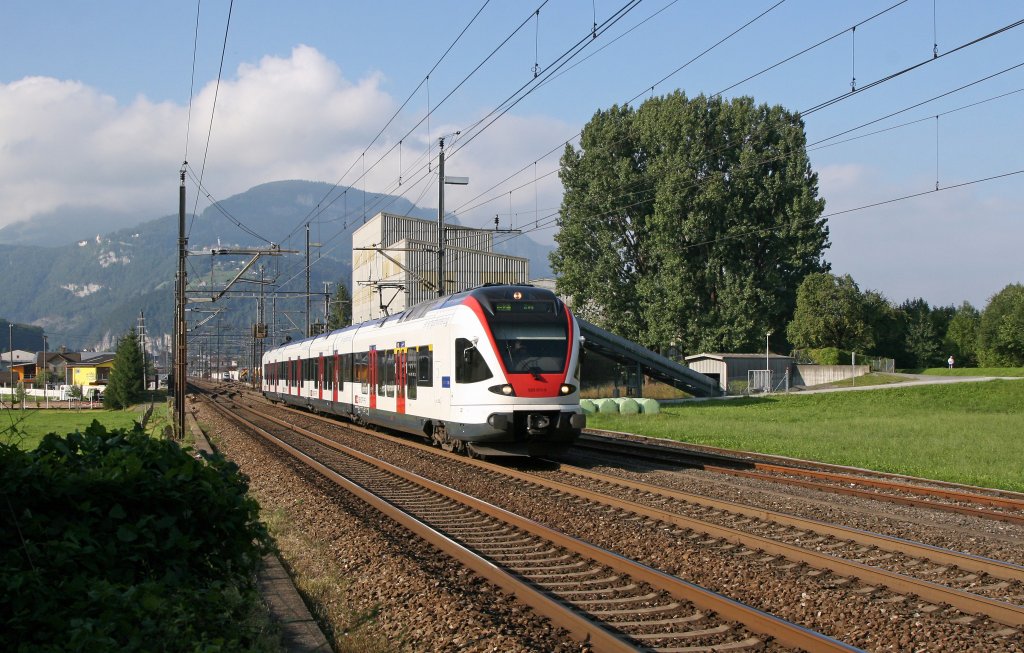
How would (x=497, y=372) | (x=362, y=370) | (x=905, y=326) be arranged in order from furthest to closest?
(x=905, y=326), (x=362, y=370), (x=497, y=372)

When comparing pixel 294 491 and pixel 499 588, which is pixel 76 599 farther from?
pixel 294 491

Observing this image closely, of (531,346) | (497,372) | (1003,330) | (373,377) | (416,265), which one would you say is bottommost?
(373,377)

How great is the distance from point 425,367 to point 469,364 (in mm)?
2890

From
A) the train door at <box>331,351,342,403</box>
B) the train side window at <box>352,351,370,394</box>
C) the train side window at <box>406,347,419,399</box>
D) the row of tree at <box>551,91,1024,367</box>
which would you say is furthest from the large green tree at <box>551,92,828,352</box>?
the train side window at <box>406,347,419,399</box>

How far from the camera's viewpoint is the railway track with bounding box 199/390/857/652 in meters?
6.33

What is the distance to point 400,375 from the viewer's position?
74.3 ft

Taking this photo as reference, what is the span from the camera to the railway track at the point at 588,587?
6.33 m

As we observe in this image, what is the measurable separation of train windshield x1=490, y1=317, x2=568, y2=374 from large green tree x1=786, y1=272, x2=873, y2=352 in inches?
1690

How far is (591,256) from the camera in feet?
186

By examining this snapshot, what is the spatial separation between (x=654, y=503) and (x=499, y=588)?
17.1 ft

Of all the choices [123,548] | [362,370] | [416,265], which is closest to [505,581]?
[123,548]

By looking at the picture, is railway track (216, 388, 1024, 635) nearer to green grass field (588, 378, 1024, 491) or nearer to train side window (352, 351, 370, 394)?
green grass field (588, 378, 1024, 491)

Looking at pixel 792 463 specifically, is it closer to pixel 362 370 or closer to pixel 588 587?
pixel 588 587

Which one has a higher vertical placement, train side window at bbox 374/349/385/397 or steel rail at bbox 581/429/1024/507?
train side window at bbox 374/349/385/397
